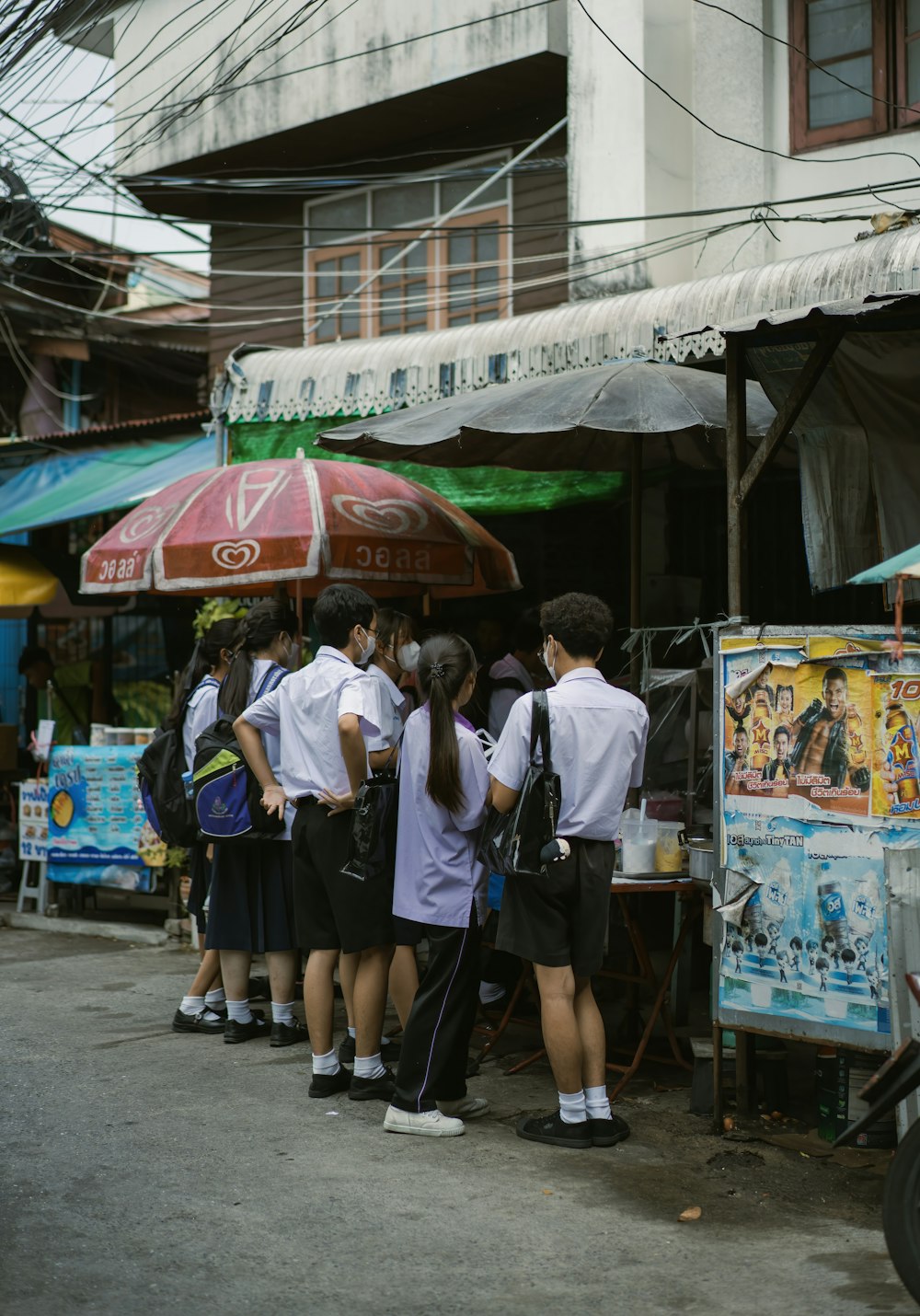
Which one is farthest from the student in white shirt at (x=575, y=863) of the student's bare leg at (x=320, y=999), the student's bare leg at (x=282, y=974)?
the student's bare leg at (x=282, y=974)

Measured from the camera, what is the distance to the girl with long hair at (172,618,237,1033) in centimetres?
680

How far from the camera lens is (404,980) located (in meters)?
5.66

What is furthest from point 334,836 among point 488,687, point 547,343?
point 547,343

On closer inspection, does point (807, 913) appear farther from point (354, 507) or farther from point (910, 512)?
point (354, 507)

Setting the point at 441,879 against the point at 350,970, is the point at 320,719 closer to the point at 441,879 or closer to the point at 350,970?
the point at 441,879

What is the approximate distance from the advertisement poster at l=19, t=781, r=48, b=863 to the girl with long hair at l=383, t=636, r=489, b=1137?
18.7 ft

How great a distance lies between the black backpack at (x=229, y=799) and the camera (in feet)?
20.5

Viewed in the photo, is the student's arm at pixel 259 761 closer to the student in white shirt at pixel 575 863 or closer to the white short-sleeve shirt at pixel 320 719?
the white short-sleeve shirt at pixel 320 719

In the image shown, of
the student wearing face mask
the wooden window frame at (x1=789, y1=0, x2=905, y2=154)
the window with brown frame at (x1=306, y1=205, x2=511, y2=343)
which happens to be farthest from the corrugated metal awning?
the student wearing face mask

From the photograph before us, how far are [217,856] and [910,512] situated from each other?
357cm

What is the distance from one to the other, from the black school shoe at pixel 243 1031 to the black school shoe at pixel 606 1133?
2.16m

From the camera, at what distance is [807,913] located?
4.73 m

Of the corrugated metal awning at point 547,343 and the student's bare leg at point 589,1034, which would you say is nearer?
the student's bare leg at point 589,1034

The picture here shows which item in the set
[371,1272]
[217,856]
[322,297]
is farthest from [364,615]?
[322,297]
